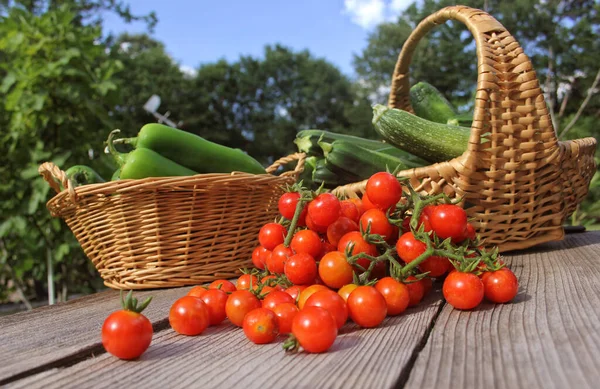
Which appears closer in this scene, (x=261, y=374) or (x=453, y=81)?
(x=261, y=374)

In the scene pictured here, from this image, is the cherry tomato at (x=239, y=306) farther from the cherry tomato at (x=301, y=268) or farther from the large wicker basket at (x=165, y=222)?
the large wicker basket at (x=165, y=222)

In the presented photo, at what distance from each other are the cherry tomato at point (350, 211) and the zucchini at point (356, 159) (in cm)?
66

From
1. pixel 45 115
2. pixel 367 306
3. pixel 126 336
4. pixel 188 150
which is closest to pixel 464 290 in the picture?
pixel 367 306

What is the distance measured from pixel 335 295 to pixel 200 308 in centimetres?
26

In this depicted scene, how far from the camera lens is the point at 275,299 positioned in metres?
0.99

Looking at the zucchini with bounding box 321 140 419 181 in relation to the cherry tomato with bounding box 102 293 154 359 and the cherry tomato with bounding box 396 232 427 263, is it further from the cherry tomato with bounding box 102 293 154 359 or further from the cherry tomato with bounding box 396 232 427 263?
the cherry tomato with bounding box 102 293 154 359

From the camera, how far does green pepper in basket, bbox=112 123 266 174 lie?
6.15ft

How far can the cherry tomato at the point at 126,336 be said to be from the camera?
2.57ft

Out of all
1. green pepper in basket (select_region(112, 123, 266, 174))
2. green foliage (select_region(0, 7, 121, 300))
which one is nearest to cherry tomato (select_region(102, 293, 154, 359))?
green pepper in basket (select_region(112, 123, 266, 174))

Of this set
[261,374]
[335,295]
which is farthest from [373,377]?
[335,295]

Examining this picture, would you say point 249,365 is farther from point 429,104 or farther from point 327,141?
point 429,104

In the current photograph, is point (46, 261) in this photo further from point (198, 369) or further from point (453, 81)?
point (453, 81)

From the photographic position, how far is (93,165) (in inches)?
117

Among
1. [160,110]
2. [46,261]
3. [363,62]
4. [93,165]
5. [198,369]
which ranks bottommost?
[46,261]
